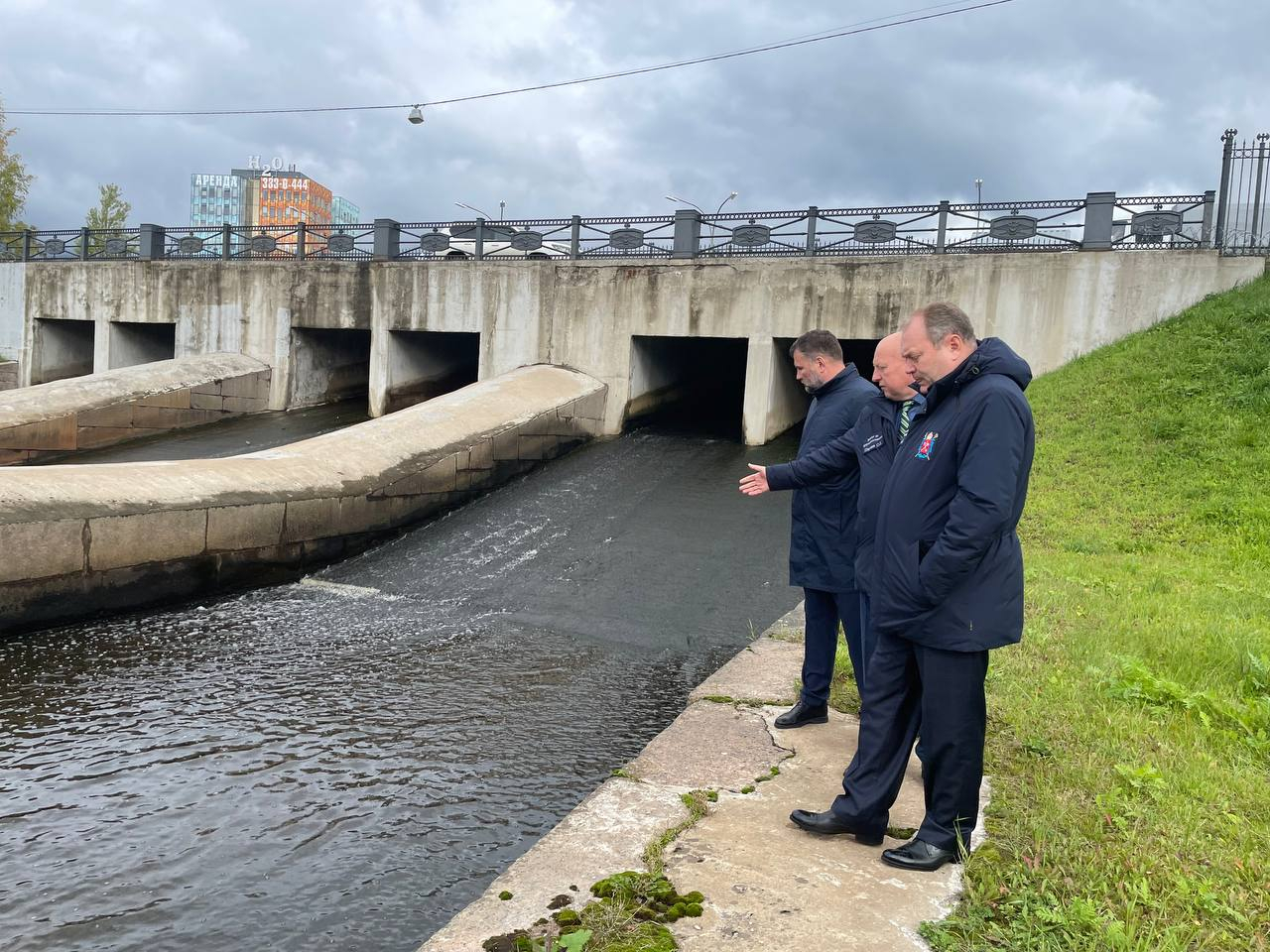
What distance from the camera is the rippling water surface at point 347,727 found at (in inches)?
154

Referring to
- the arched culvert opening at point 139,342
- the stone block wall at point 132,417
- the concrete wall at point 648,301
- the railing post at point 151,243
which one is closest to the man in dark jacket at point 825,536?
the concrete wall at point 648,301

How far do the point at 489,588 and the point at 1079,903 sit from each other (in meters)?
7.55

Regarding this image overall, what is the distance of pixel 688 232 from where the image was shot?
17.1 m

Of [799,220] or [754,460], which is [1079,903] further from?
[799,220]

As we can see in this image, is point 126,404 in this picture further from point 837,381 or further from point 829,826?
point 829,826

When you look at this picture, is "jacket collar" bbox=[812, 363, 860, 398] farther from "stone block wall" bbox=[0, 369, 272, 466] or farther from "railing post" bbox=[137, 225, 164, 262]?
"railing post" bbox=[137, 225, 164, 262]

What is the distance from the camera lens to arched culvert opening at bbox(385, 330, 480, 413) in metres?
19.8

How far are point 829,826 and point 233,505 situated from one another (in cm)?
759

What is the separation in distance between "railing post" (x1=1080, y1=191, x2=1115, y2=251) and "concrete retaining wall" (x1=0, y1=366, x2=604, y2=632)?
864cm

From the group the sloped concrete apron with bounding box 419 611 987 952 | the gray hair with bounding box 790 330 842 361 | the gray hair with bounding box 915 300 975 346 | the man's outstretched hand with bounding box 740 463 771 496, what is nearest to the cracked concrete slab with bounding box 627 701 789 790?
the sloped concrete apron with bounding box 419 611 987 952

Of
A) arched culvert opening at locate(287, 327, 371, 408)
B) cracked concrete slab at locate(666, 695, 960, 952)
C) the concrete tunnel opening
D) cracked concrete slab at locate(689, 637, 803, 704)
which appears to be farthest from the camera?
the concrete tunnel opening

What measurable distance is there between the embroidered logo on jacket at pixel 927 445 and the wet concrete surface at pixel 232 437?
44.8 feet

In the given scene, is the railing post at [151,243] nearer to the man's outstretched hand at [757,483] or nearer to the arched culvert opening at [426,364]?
the arched culvert opening at [426,364]

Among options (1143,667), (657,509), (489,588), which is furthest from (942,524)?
(657,509)
